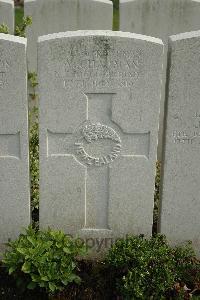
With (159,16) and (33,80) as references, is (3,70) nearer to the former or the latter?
(33,80)

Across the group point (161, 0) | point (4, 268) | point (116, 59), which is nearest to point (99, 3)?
point (161, 0)

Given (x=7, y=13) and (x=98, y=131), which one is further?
(x=7, y=13)

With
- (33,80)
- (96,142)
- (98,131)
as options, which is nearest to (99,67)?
(98,131)

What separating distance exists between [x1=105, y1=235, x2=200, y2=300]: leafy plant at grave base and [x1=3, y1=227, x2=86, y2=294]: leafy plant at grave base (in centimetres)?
33

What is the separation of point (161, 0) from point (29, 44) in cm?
173

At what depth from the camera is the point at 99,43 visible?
3912mm

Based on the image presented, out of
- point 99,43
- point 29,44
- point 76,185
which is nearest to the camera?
point 99,43

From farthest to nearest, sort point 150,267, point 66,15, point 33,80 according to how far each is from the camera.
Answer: point 66,15
point 33,80
point 150,267

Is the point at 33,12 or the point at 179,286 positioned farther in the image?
the point at 33,12

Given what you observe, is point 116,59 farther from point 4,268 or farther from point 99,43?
point 4,268

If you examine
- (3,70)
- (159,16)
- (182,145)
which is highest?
(159,16)

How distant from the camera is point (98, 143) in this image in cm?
433

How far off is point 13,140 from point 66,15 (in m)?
2.73

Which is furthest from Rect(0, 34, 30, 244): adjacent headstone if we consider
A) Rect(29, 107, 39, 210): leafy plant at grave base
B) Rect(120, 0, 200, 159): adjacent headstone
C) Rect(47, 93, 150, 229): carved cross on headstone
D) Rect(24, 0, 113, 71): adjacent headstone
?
Rect(24, 0, 113, 71): adjacent headstone
